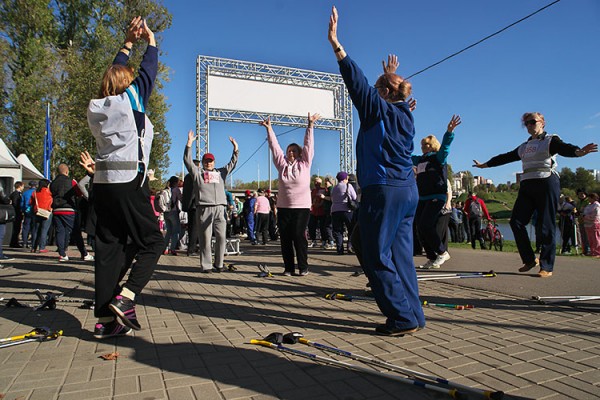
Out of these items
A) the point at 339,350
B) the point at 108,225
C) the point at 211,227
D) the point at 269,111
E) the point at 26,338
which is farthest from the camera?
the point at 269,111

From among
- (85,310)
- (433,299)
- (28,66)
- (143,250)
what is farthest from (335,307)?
(28,66)

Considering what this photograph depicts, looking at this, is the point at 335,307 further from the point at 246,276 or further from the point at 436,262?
the point at 436,262

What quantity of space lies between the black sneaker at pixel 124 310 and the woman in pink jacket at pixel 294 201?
322 centimetres

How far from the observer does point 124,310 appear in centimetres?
307

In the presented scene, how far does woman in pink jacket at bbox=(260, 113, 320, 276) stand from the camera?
6148 millimetres

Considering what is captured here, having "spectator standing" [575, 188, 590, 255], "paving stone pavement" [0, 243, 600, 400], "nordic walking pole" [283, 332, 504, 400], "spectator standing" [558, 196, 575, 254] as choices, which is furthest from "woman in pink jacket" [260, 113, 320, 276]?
"spectator standing" [558, 196, 575, 254]

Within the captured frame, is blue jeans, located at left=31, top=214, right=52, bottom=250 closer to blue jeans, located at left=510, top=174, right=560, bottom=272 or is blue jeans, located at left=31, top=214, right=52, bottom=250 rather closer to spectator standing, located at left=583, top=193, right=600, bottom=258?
blue jeans, located at left=510, top=174, right=560, bottom=272

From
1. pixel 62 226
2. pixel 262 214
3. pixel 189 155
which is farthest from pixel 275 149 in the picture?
pixel 262 214

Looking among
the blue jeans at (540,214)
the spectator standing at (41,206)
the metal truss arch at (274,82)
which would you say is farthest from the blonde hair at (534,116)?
the metal truss arch at (274,82)

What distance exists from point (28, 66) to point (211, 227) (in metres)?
24.1

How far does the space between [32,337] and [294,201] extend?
3.79 metres

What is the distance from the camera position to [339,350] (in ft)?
8.60

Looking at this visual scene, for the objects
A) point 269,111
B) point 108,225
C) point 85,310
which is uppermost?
point 269,111

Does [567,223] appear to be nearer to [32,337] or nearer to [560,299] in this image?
[560,299]
